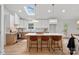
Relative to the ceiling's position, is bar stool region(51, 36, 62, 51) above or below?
below

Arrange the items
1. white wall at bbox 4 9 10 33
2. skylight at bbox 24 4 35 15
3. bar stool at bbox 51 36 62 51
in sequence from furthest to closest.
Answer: white wall at bbox 4 9 10 33
bar stool at bbox 51 36 62 51
skylight at bbox 24 4 35 15

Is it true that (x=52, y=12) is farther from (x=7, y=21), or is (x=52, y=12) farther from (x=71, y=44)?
(x=7, y=21)

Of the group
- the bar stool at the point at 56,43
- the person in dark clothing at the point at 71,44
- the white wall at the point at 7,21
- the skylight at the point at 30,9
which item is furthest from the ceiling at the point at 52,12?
the bar stool at the point at 56,43

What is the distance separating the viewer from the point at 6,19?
6109 millimetres

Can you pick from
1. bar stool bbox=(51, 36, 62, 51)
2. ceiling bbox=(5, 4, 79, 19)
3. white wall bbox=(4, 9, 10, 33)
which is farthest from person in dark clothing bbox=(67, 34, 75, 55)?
white wall bbox=(4, 9, 10, 33)

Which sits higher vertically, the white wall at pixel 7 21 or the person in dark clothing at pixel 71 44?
the white wall at pixel 7 21

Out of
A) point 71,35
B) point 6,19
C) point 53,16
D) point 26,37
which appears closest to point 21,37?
point 26,37

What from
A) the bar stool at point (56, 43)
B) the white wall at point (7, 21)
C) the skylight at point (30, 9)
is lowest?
the bar stool at point (56, 43)

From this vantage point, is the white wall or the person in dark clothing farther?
the white wall

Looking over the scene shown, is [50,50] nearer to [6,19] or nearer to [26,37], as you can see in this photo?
[26,37]

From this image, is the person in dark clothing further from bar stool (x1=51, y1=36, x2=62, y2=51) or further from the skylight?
the skylight

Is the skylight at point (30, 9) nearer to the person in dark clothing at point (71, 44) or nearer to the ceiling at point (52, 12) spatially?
the ceiling at point (52, 12)

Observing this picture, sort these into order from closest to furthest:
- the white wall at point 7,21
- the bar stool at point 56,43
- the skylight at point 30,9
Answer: the skylight at point 30,9, the bar stool at point 56,43, the white wall at point 7,21

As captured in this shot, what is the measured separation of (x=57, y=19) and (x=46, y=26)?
0.46 metres
